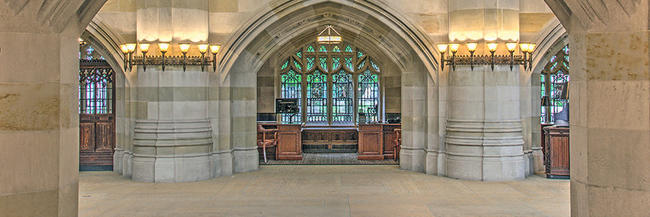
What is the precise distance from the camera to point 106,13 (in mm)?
11734

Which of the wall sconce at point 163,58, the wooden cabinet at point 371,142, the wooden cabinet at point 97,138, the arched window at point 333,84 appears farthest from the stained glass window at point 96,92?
the arched window at point 333,84

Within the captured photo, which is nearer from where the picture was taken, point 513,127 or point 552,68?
point 513,127

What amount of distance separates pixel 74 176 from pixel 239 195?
190 inches

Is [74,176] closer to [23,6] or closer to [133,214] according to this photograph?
[23,6]

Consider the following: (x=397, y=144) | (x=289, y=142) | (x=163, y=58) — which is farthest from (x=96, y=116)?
(x=397, y=144)

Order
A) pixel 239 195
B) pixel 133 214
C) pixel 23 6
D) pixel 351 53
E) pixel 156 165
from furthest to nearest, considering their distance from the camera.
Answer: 1. pixel 351 53
2. pixel 156 165
3. pixel 239 195
4. pixel 133 214
5. pixel 23 6

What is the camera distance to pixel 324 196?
9.68 m

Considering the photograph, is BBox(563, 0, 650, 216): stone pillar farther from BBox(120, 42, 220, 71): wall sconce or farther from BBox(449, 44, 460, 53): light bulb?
BBox(120, 42, 220, 71): wall sconce

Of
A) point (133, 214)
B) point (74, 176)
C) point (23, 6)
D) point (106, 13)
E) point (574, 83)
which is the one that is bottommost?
point (133, 214)

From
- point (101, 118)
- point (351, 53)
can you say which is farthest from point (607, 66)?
point (351, 53)

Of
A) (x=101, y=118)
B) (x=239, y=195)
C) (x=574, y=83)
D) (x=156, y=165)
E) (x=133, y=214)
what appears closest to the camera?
(x=574, y=83)

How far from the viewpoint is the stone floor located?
8.41 metres

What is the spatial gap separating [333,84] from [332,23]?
612cm

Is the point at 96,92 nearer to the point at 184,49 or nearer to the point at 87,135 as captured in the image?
the point at 87,135
